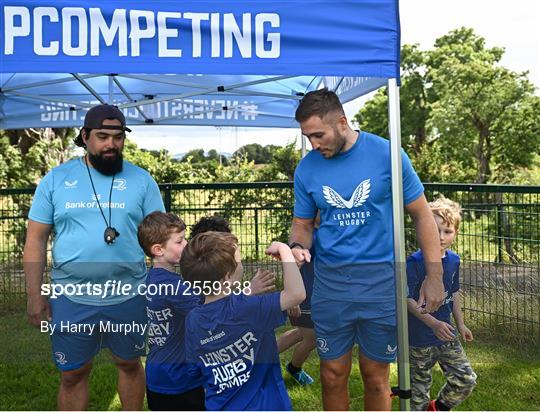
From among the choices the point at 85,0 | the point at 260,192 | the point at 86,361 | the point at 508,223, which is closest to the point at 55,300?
the point at 86,361

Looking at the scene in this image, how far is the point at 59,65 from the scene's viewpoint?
2604 mm

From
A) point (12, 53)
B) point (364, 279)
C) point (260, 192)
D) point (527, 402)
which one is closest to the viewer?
point (12, 53)

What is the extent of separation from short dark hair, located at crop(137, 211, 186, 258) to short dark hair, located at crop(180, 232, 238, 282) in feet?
1.41

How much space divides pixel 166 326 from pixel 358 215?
104 centimetres

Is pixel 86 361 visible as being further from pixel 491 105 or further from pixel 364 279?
pixel 491 105

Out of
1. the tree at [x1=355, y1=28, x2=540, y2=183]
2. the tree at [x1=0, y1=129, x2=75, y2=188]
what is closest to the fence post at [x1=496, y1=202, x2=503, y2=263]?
the tree at [x1=0, y1=129, x2=75, y2=188]

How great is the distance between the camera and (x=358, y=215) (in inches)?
112

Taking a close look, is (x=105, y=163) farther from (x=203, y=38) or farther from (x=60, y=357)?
(x=60, y=357)

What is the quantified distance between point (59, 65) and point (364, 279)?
5.41 ft

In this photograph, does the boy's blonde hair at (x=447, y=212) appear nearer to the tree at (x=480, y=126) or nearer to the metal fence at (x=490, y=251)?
the metal fence at (x=490, y=251)

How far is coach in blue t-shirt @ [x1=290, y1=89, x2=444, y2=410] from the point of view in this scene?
2850 millimetres

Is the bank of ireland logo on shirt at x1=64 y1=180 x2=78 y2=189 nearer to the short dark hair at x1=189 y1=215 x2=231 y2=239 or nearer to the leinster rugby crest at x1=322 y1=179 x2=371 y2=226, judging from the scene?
the short dark hair at x1=189 y1=215 x2=231 y2=239

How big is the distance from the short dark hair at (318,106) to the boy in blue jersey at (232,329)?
0.70 m

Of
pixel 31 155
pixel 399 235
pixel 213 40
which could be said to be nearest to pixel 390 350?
pixel 399 235
